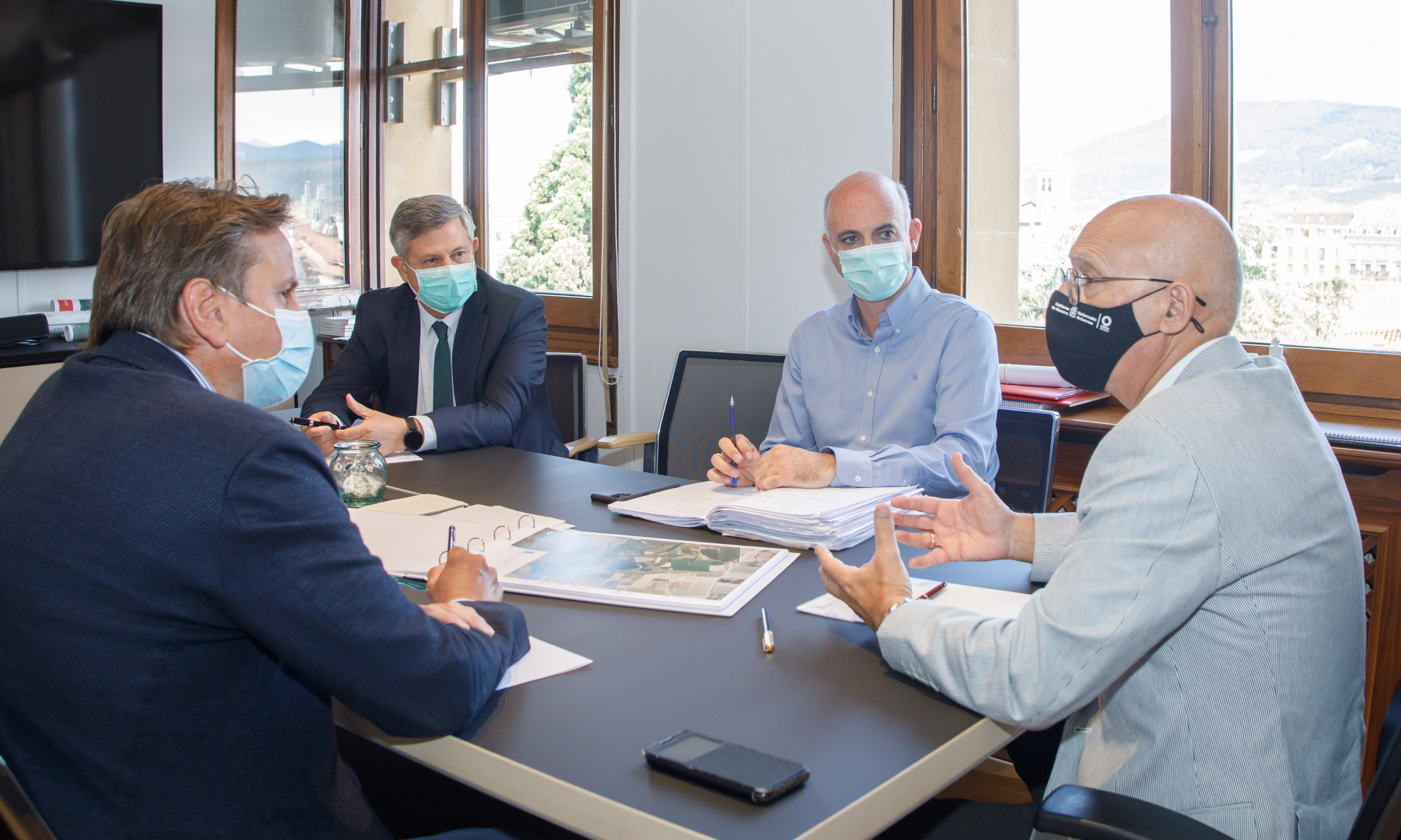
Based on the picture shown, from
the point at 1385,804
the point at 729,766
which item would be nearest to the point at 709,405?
the point at 729,766

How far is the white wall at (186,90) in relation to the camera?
4.66 metres

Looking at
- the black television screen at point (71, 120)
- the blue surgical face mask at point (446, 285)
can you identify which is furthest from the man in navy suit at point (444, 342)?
the black television screen at point (71, 120)

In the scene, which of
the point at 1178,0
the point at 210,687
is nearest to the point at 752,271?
the point at 1178,0

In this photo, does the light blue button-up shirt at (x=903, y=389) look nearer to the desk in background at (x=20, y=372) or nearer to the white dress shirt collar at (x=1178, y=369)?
the white dress shirt collar at (x=1178, y=369)

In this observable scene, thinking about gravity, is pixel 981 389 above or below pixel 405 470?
above

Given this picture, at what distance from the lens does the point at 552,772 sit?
924mm

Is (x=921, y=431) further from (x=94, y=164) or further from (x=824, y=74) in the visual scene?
(x=94, y=164)

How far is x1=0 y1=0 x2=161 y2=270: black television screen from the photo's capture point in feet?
13.6

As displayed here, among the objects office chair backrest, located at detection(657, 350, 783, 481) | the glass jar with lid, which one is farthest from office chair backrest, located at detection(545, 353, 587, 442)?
the glass jar with lid

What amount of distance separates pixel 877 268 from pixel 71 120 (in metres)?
3.80

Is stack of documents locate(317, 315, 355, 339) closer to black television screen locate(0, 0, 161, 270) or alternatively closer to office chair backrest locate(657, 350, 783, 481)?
black television screen locate(0, 0, 161, 270)

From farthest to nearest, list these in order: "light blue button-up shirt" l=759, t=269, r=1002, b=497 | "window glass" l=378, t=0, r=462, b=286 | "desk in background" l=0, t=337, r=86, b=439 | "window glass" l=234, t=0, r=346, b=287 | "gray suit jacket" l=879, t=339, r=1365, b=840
A: "window glass" l=378, t=0, r=462, b=286 < "window glass" l=234, t=0, r=346, b=287 < "desk in background" l=0, t=337, r=86, b=439 < "light blue button-up shirt" l=759, t=269, r=1002, b=497 < "gray suit jacket" l=879, t=339, r=1365, b=840

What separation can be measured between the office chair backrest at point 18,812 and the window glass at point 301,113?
426 centimetres

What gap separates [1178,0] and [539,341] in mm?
1945
